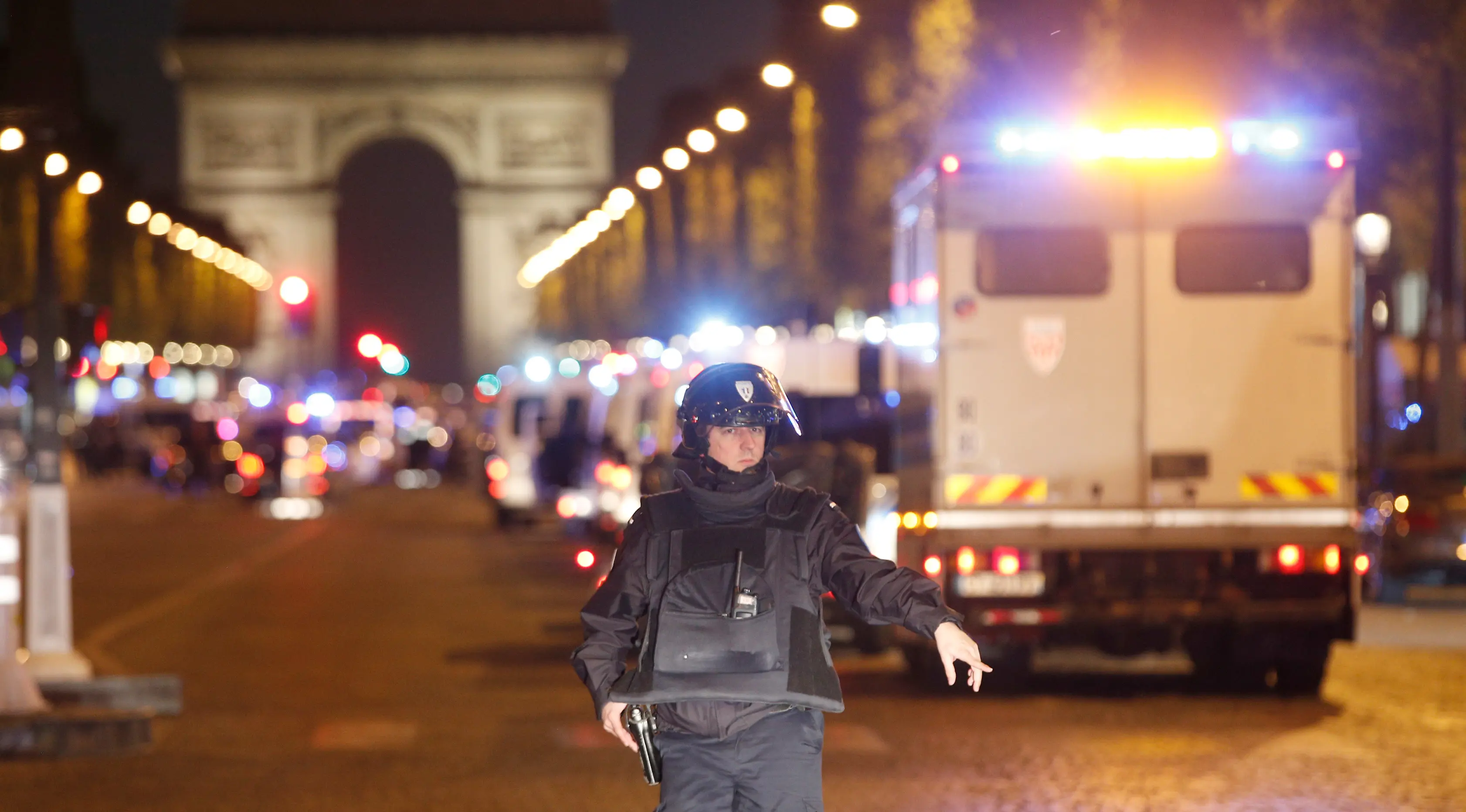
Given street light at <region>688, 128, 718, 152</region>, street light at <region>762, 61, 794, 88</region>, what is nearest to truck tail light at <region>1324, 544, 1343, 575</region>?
street light at <region>762, 61, 794, 88</region>

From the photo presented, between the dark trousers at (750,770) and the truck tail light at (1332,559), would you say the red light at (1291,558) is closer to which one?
the truck tail light at (1332,559)

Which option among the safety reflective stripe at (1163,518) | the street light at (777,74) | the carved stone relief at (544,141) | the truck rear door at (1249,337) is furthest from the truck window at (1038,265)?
the carved stone relief at (544,141)

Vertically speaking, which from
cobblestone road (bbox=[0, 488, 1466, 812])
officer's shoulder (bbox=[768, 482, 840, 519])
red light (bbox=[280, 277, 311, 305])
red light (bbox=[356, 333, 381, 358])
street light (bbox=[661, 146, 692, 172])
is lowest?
cobblestone road (bbox=[0, 488, 1466, 812])

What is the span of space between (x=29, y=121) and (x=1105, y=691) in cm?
634

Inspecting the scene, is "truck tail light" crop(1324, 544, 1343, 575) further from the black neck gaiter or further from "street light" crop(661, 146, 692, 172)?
"street light" crop(661, 146, 692, 172)

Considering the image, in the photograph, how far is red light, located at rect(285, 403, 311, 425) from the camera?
41438 mm

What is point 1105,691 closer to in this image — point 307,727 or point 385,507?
point 307,727

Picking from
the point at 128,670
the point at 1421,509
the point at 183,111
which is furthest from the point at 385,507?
the point at 183,111

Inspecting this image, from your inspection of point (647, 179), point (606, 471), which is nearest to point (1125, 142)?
point (606, 471)

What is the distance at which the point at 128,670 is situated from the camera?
14742 millimetres

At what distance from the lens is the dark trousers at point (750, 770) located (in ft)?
18.5

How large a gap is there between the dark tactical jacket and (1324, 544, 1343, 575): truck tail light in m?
7.17

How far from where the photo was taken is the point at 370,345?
51906 millimetres

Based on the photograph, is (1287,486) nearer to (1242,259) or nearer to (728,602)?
(1242,259)
